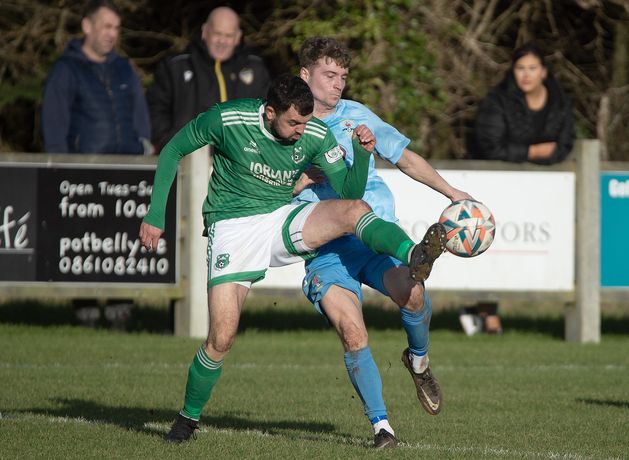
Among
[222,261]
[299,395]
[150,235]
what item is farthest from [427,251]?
[299,395]

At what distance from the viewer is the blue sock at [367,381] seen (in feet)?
23.6

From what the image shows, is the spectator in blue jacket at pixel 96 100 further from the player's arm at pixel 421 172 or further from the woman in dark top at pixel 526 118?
the player's arm at pixel 421 172

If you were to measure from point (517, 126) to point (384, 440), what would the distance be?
703cm

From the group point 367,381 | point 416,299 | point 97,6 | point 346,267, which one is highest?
point 97,6

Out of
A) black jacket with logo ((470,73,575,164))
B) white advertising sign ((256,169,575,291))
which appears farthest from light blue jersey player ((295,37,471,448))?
black jacket with logo ((470,73,575,164))

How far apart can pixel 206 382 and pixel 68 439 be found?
79cm

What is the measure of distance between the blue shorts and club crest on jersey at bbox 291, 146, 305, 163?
649 millimetres

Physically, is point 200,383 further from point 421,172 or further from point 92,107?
point 92,107

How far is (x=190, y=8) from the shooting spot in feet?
64.8

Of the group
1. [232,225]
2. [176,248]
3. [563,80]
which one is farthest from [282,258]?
[563,80]

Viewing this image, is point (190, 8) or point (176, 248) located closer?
point (176, 248)

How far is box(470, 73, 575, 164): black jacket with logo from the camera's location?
44.2 ft

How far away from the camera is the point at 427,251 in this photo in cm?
664

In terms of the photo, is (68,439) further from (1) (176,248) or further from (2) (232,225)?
(1) (176,248)
